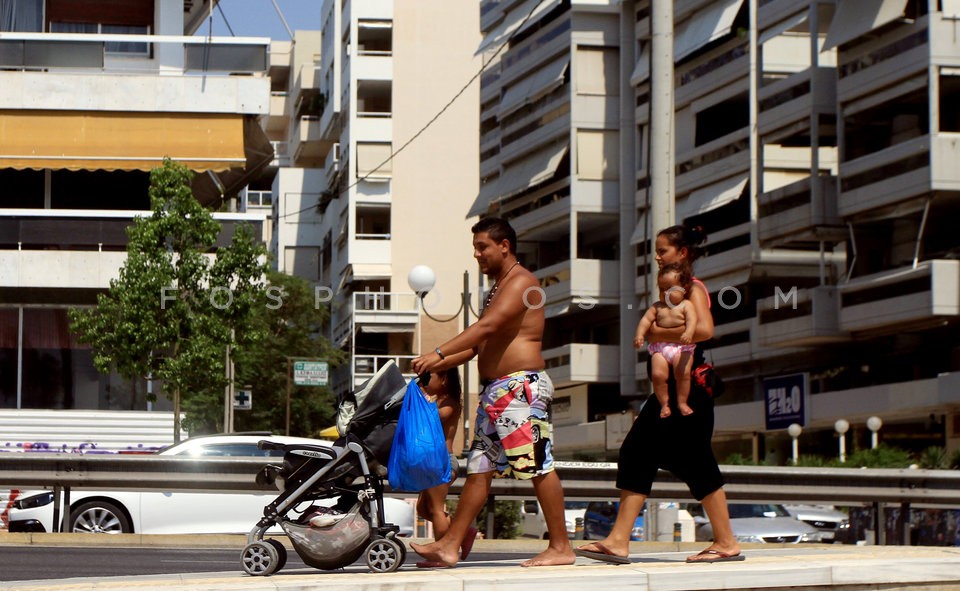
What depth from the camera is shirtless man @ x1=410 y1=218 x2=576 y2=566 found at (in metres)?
9.03

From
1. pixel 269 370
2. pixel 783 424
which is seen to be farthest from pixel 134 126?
pixel 269 370

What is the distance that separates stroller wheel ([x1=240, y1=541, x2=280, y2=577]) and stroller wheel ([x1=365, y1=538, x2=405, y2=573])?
48 centimetres

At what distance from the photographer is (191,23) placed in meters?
44.8

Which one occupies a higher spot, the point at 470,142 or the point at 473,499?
the point at 470,142

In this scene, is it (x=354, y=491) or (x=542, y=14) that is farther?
(x=542, y=14)

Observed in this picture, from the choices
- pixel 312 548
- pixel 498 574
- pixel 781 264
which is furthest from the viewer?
pixel 781 264

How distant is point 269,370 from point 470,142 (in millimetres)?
22437

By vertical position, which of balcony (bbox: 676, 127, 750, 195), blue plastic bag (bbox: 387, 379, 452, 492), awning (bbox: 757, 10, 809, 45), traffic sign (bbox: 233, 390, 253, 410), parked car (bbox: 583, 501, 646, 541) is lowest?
parked car (bbox: 583, 501, 646, 541)

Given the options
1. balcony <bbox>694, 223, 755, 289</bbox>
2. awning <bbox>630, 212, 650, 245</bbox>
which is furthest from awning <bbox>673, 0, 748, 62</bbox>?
awning <bbox>630, 212, 650, 245</bbox>

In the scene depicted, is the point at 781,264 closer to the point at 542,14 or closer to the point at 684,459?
the point at 542,14

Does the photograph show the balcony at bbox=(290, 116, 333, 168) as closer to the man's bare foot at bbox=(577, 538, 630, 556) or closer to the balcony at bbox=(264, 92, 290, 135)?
the balcony at bbox=(264, 92, 290, 135)

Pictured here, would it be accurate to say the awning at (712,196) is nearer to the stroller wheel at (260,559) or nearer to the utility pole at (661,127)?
the utility pole at (661,127)

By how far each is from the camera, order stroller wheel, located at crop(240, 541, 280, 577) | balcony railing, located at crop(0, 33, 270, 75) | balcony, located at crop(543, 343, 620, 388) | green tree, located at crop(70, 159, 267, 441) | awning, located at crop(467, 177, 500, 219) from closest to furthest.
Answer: stroller wheel, located at crop(240, 541, 280, 577) < green tree, located at crop(70, 159, 267, 441) < balcony railing, located at crop(0, 33, 270, 75) < balcony, located at crop(543, 343, 620, 388) < awning, located at crop(467, 177, 500, 219)

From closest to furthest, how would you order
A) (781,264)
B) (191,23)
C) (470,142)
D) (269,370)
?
(191,23)
(781,264)
(269,370)
(470,142)
